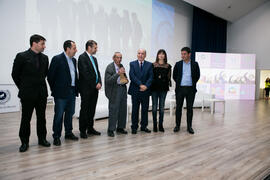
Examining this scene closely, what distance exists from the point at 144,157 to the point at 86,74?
140 centimetres

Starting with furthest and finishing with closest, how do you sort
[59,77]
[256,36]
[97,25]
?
[256,36], [97,25], [59,77]

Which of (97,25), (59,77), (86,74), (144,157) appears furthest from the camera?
(97,25)

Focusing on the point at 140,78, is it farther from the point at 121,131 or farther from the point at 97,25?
the point at 97,25

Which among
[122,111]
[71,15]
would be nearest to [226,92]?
[71,15]

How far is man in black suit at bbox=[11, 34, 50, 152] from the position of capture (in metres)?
2.66

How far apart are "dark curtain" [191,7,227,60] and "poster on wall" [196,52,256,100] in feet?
4.34

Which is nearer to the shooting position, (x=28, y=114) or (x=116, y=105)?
(x=28, y=114)

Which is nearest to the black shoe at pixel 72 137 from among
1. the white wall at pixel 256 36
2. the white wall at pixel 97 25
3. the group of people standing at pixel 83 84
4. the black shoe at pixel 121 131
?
the group of people standing at pixel 83 84

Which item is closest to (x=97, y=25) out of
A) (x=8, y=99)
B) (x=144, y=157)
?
(x=8, y=99)

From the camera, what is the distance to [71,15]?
684 cm

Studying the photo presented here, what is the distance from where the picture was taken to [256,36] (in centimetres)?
1170

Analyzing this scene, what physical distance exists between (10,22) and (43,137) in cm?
400

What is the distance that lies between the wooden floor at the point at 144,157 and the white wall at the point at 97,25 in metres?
2.94

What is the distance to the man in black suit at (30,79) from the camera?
2.66m
